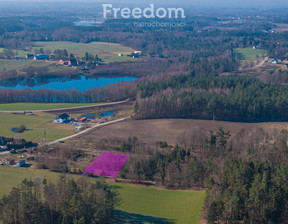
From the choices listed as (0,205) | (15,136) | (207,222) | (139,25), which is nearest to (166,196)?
(207,222)

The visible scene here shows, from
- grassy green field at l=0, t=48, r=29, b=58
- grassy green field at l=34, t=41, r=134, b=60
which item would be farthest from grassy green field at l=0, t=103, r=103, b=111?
grassy green field at l=0, t=48, r=29, b=58

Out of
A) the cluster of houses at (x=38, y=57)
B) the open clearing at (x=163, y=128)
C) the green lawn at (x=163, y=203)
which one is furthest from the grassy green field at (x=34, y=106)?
the cluster of houses at (x=38, y=57)

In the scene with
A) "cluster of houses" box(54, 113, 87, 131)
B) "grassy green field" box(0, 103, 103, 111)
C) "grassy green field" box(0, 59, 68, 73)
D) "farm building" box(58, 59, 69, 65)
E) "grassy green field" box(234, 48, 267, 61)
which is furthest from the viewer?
"grassy green field" box(234, 48, 267, 61)

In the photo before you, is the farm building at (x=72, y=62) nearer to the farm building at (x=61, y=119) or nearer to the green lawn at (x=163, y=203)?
the farm building at (x=61, y=119)

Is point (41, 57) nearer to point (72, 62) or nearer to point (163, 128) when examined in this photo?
point (72, 62)

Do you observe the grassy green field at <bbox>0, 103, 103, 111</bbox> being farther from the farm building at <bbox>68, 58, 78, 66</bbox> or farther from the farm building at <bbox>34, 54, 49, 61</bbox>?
the farm building at <bbox>34, 54, 49, 61</bbox>

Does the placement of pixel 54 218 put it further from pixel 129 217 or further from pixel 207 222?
pixel 207 222

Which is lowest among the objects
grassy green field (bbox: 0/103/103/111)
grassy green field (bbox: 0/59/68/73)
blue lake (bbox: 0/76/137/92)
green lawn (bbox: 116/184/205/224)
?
green lawn (bbox: 116/184/205/224)
